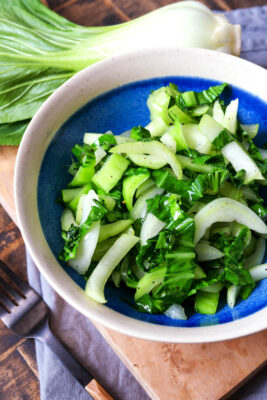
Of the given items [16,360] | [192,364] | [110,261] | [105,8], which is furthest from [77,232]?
[105,8]

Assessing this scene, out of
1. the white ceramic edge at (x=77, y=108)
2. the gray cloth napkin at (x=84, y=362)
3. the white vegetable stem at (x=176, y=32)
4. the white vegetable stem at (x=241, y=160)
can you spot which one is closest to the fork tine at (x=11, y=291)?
the gray cloth napkin at (x=84, y=362)

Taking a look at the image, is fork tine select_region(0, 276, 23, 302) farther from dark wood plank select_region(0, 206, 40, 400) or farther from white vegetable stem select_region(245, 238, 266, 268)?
white vegetable stem select_region(245, 238, 266, 268)

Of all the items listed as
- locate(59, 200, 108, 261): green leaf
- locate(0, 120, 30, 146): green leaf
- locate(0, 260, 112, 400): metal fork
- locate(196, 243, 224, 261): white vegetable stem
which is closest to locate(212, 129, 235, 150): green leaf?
locate(196, 243, 224, 261): white vegetable stem

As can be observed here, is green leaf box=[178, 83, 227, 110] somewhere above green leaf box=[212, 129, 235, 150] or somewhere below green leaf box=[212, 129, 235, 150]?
above

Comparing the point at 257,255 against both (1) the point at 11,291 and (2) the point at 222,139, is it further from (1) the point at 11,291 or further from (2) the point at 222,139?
(1) the point at 11,291

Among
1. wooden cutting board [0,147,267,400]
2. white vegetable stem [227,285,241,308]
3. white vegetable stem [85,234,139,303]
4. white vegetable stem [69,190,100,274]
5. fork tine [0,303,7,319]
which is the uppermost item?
white vegetable stem [69,190,100,274]

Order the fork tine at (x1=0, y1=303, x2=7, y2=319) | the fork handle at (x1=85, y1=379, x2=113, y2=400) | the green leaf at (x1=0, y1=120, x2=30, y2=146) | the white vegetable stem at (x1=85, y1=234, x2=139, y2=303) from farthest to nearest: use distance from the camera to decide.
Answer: the green leaf at (x1=0, y1=120, x2=30, y2=146) → the fork tine at (x1=0, y1=303, x2=7, y2=319) → the fork handle at (x1=85, y1=379, x2=113, y2=400) → the white vegetable stem at (x1=85, y1=234, x2=139, y2=303)

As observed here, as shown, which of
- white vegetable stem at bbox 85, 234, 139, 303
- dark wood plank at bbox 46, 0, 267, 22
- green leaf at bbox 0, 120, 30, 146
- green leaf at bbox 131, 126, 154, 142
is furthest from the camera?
dark wood plank at bbox 46, 0, 267, 22
